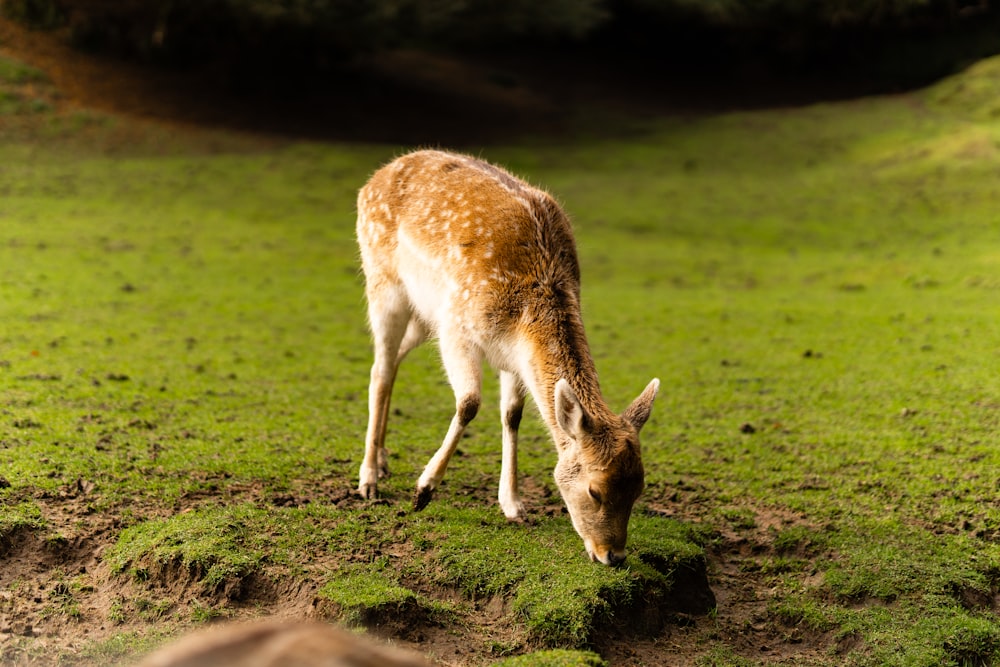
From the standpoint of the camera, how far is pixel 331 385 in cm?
946

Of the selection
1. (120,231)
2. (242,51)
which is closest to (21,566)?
(120,231)

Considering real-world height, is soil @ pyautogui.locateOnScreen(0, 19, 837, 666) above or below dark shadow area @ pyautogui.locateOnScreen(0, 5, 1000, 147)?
below

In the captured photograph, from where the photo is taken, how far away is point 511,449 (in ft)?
21.2

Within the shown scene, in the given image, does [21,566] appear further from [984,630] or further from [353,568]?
[984,630]

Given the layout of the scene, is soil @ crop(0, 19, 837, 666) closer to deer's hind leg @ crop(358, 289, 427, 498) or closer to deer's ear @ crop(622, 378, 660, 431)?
deer's hind leg @ crop(358, 289, 427, 498)

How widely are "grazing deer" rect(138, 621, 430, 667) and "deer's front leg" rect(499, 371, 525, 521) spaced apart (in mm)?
3919

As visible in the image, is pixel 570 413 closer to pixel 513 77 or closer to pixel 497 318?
pixel 497 318

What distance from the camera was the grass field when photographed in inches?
212

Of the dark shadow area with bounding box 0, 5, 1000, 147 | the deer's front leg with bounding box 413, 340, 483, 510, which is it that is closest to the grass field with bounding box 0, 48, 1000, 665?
the deer's front leg with bounding box 413, 340, 483, 510

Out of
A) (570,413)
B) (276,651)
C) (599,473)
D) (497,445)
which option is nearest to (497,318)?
(570,413)

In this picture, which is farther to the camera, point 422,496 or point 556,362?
point 422,496

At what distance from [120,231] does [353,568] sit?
11.0 meters

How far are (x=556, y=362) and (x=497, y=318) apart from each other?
1.76ft

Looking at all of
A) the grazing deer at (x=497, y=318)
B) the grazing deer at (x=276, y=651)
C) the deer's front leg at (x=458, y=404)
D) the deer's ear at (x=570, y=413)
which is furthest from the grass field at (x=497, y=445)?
the grazing deer at (x=276, y=651)
